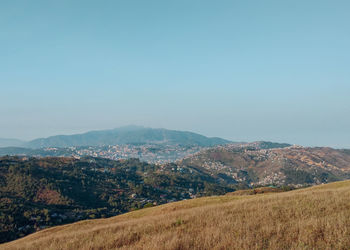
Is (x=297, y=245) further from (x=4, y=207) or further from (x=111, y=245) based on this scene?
(x=4, y=207)

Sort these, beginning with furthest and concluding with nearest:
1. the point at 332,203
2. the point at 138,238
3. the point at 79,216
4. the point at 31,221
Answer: the point at 79,216
the point at 31,221
the point at 332,203
the point at 138,238

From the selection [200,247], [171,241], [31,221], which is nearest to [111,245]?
[171,241]

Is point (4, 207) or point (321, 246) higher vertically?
point (321, 246)

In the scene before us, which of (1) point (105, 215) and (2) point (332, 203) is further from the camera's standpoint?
(1) point (105, 215)

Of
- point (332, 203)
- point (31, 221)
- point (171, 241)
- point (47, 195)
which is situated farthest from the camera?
point (47, 195)

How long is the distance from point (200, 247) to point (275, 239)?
2597 mm

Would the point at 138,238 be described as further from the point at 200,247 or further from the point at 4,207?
the point at 4,207

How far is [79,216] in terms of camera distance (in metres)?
149

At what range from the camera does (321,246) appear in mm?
7227

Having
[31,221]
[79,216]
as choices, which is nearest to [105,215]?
[79,216]

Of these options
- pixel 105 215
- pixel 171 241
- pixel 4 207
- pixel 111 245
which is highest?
pixel 171 241

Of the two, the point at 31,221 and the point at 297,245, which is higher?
the point at 297,245

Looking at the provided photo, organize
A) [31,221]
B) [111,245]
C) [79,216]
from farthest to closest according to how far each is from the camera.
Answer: [79,216]
[31,221]
[111,245]

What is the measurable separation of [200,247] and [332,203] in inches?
358
